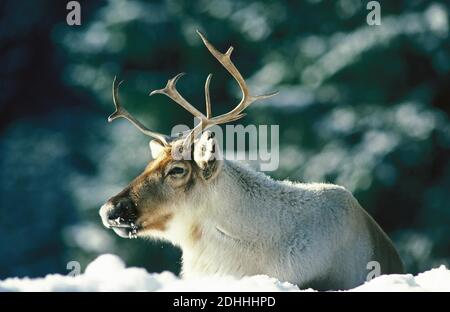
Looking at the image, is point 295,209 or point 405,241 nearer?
point 295,209

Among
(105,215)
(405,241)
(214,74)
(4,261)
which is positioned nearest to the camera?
(105,215)

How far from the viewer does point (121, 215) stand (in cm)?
655

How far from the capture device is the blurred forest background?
58.9 ft

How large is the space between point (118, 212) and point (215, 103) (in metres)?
13.5

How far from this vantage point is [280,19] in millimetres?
21234

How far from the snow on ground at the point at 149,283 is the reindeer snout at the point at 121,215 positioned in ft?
0.95

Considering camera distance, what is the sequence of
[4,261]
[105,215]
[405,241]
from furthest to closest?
Answer: [4,261], [405,241], [105,215]

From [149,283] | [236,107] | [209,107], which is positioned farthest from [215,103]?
[149,283]

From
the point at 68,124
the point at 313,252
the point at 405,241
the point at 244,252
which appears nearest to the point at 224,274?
the point at 244,252

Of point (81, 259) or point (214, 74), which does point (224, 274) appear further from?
point (214, 74)

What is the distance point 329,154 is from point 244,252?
1163 cm

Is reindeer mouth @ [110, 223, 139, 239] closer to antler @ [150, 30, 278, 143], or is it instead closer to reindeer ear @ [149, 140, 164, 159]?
reindeer ear @ [149, 140, 164, 159]

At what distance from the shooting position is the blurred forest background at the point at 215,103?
1795 cm

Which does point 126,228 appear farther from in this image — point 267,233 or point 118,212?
point 267,233
